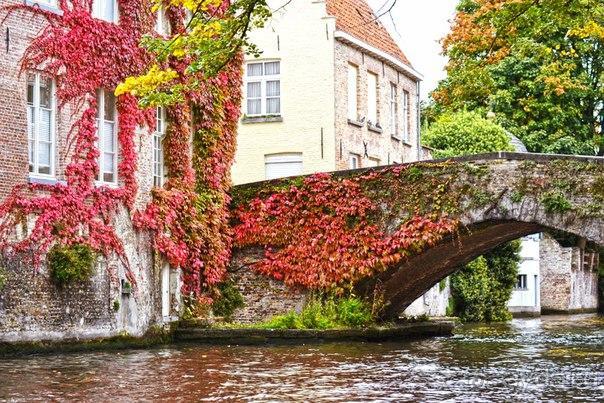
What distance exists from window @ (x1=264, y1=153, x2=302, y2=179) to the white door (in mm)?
6523

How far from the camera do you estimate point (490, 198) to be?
69.5 ft

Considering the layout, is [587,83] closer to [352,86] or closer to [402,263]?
[352,86]

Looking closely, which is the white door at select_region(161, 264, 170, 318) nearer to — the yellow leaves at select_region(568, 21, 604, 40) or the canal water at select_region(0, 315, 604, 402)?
the canal water at select_region(0, 315, 604, 402)

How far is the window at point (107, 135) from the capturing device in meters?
20.5

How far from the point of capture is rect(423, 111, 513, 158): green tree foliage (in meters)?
35.1

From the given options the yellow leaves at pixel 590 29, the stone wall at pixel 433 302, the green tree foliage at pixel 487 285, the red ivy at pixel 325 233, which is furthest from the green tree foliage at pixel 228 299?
the green tree foliage at pixel 487 285

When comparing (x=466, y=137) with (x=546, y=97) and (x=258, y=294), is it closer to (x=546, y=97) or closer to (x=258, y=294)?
(x=546, y=97)

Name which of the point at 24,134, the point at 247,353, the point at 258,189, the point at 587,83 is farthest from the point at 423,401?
the point at 587,83

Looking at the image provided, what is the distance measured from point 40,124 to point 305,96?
33.2 ft

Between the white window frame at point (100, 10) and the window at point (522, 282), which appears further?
the window at point (522, 282)

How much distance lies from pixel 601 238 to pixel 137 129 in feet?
26.2

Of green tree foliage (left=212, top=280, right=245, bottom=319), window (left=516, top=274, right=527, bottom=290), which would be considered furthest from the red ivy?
window (left=516, top=274, right=527, bottom=290)

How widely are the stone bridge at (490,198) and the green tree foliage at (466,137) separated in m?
11.4

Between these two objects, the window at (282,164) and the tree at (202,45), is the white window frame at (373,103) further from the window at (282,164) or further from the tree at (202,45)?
the tree at (202,45)
